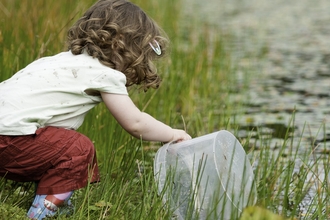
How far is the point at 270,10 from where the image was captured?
1046cm

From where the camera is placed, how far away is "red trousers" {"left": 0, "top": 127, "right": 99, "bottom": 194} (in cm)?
235

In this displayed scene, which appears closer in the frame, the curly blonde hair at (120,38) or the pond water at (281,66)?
the curly blonde hair at (120,38)

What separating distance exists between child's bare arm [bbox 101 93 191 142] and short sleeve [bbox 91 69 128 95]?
0.02m

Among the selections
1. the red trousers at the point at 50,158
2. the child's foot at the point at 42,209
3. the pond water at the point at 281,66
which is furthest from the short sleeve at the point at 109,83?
the pond water at the point at 281,66

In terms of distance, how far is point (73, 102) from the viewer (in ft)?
7.94

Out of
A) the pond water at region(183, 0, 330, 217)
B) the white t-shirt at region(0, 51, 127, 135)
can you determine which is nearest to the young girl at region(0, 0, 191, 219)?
the white t-shirt at region(0, 51, 127, 135)

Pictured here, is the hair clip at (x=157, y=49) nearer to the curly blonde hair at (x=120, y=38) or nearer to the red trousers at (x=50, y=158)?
the curly blonde hair at (x=120, y=38)

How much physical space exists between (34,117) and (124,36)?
447 mm

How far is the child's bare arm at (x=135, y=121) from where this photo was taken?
95.0 inches

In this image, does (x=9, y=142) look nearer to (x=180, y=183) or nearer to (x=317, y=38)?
(x=180, y=183)

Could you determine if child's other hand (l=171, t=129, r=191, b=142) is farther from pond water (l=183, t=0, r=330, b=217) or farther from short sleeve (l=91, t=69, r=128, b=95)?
pond water (l=183, t=0, r=330, b=217)

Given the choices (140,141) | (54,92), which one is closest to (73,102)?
(54,92)

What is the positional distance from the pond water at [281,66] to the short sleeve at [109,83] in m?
0.68

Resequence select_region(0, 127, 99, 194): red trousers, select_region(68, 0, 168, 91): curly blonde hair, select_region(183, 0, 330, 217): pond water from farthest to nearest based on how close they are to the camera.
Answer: select_region(183, 0, 330, 217): pond water → select_region(68, 0, 168, 91): curly blonde hair → select_region(0, 127, 99, 194): red trousers
